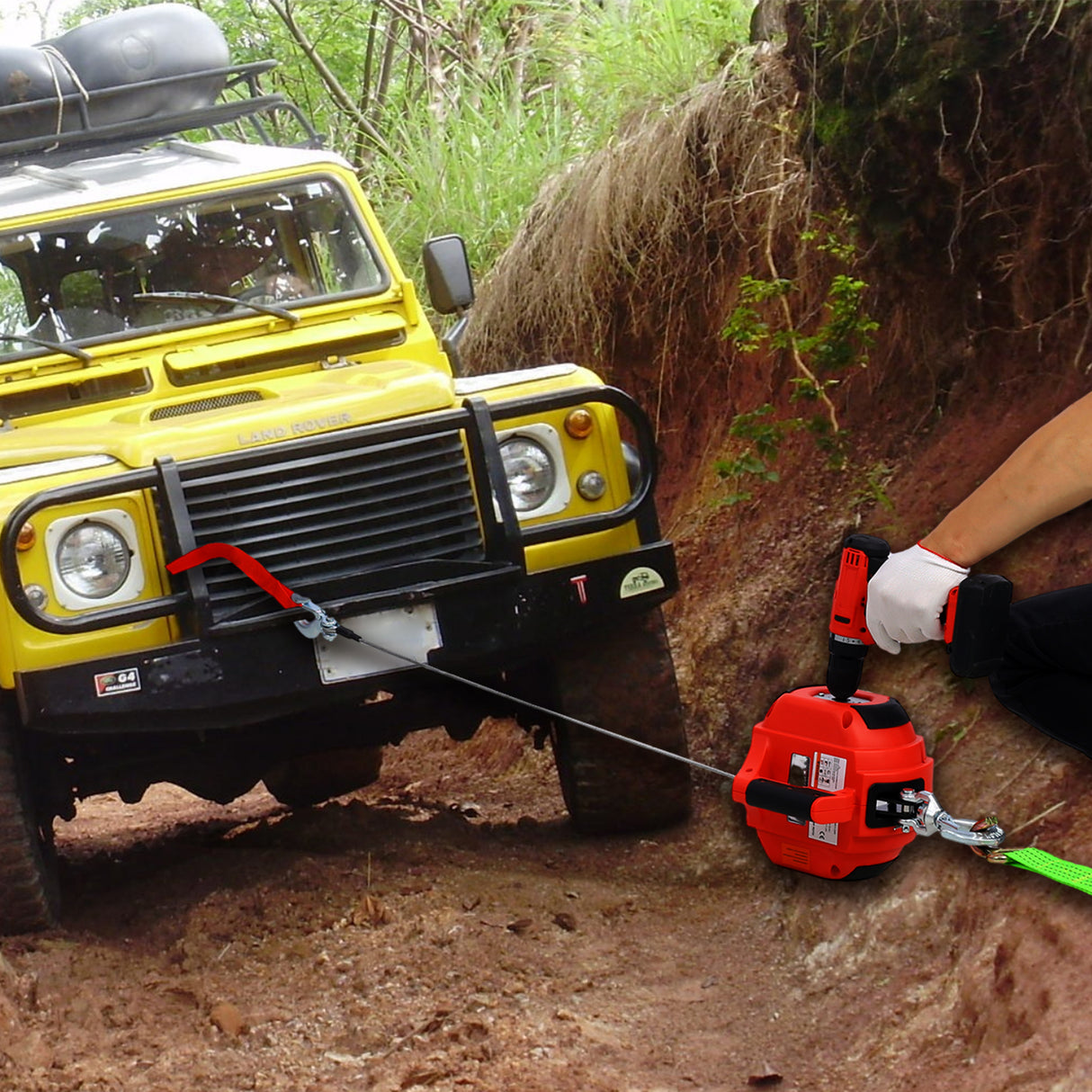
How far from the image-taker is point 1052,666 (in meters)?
2.63

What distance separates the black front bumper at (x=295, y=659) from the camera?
3928 mm

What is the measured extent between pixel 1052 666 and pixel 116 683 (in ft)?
7.71

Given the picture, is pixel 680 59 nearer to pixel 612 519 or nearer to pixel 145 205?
pixel 145 205

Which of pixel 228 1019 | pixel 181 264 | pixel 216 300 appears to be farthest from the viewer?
pixel 181 264

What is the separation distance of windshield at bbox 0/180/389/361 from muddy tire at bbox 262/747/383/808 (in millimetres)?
1674

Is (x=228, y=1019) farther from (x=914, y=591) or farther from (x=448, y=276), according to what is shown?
(x=448, y=276)

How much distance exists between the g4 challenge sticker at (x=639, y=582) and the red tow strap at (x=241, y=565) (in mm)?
916

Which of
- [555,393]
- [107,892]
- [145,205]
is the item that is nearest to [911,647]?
[555,393]

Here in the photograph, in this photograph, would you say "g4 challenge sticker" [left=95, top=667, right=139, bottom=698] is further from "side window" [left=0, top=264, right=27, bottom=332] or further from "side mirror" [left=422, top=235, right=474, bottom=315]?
"side mirror" [left=422, top=235, right=474, bottom=315]

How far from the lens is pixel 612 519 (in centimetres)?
430

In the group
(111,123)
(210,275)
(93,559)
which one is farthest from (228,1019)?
(111,123)

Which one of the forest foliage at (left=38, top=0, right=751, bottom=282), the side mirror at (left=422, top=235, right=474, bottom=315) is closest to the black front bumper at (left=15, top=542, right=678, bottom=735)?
the side mirror at (left=422, top=235, right=474, bottom=315)

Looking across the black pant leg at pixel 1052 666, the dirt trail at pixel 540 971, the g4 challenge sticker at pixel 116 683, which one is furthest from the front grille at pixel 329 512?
the black pant leg at pixel 1052 666

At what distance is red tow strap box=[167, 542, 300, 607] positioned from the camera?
13.0ft
